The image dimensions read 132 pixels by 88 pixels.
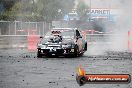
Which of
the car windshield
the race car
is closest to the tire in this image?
the race car

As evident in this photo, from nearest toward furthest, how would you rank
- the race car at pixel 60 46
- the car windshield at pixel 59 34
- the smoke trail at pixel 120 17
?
the race car at pixel 60 46, the car windshield at pixel 59 34, the smoke trail at pixel 120 17

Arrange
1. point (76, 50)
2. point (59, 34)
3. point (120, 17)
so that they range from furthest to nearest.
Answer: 1. point (120, 17)
2. point (59, 34)
3. point (76, 50)

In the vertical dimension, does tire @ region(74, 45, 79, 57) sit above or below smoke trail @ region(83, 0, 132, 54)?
below

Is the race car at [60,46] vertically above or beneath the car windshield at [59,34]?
beneath

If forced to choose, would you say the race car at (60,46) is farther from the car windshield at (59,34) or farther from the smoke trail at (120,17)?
the smoke trail at (120,17)

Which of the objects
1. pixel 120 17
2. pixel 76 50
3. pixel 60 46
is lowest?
pixel 76 50

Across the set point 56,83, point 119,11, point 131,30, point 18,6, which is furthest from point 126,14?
point 18,6

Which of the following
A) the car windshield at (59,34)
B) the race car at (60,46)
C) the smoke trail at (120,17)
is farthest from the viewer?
the smoke trail at (120,17)

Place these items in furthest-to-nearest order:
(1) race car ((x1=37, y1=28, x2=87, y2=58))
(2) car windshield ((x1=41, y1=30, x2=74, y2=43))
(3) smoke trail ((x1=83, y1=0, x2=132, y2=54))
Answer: (3) smoke trail ((x1=83, y1=0, x2=132, y2=54)), (2) car windshield ((x1=41, y1=30, x2=74, y2=43)), (1) race car ((x1=37, y1=28, x2=87, y2=58))

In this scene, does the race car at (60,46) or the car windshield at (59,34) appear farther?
the car windshield at (59,34)

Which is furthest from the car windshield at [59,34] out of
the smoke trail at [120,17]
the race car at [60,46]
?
the smoke trail at [120,17]

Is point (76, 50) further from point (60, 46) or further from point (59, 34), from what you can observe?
point (59, 34)

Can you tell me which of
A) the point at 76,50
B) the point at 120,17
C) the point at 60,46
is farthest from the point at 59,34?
the point at 120,17

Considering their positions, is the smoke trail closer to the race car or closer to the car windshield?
the car windshield
